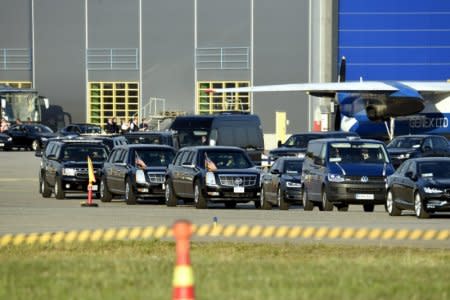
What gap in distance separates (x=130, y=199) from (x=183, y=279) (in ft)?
86.9

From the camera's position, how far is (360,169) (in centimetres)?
3269

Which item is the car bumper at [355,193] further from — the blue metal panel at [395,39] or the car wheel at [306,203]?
the blue metal panel at [395,39]

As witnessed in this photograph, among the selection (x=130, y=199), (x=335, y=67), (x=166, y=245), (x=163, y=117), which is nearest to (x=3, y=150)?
(x=163, y=117)

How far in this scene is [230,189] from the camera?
33812 mm

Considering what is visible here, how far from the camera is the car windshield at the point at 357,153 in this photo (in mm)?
33156

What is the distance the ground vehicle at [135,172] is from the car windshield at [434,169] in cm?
875

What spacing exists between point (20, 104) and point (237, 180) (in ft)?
181

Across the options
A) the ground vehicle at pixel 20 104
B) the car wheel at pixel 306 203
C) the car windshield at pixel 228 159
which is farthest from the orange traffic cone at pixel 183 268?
the ground vehicle at pixel 20 104

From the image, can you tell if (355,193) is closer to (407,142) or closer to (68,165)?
(68,165)

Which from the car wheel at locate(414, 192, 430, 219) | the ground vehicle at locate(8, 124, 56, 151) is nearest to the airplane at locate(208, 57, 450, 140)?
the ground vehicle at locate(8, 124, 56, 151)

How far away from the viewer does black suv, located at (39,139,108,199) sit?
3856cm

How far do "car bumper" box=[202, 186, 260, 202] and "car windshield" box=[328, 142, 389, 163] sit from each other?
2281mm

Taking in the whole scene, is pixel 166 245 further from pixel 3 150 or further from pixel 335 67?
pixel 335 67

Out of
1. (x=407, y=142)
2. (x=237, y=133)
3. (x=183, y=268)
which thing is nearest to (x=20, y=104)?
(x=407, y=142)
